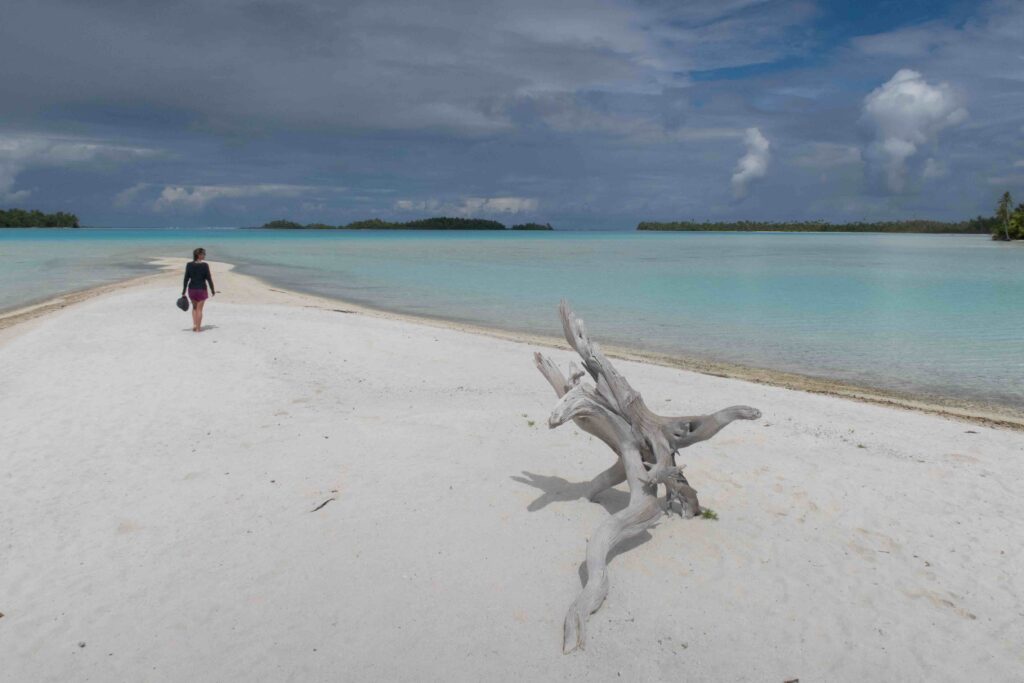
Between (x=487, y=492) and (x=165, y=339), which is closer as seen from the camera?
(x=487, y=492)

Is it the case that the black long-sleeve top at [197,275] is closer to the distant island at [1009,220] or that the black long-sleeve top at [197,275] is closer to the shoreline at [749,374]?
the shoreline at [749,374]

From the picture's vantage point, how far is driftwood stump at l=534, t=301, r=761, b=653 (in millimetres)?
5689

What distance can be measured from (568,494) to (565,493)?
4 cm

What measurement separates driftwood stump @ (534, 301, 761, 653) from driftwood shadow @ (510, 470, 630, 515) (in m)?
0.22

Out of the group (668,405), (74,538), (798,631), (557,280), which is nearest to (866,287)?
(557,280)

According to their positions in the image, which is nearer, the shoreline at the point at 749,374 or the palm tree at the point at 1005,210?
the shoreline at the point at 749,374

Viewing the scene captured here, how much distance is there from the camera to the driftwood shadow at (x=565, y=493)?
6.47 meters

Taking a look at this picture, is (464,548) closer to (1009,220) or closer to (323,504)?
(323,504)

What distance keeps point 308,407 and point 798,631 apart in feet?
24.7

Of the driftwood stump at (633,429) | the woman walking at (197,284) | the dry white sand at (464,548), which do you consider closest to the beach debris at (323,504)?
the dry white sand at (464,548)

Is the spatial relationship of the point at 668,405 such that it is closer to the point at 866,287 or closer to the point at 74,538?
the point at 74,538

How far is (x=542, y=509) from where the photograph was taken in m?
6.39

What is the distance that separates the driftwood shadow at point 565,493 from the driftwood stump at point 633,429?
216 millimetres

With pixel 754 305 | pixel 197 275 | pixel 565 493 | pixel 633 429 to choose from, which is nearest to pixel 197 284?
pixel 197 275
